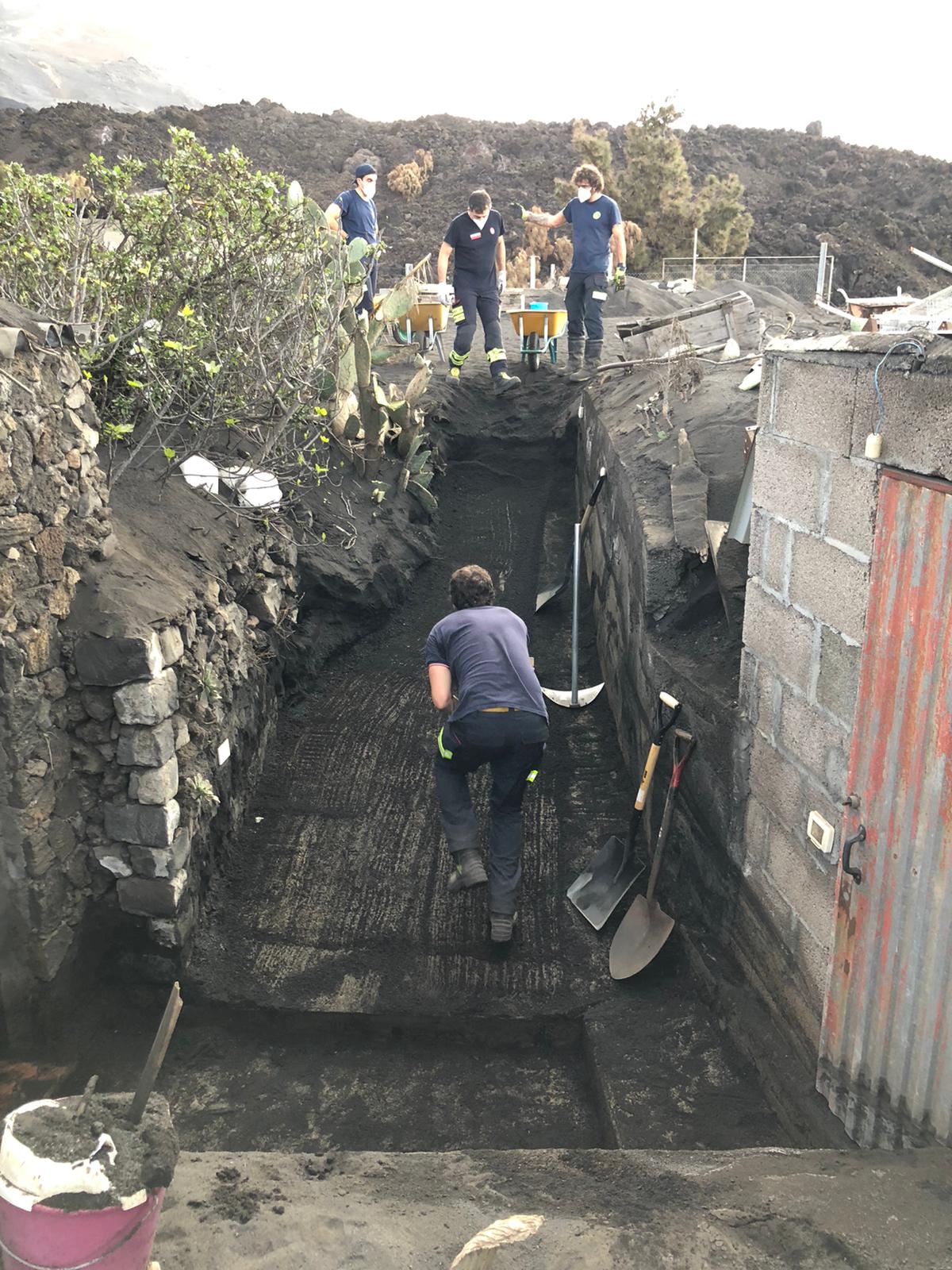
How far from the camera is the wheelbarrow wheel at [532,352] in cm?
1059

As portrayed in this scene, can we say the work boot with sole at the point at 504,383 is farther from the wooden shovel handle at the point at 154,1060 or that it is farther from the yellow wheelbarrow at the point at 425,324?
the wooden shovel handle at the point at 154,1060

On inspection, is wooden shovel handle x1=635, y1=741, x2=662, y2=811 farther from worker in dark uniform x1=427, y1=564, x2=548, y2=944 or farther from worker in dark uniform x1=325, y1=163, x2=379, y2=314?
worker in dark uniform x1=325, y1=163, x2=379, y2=314

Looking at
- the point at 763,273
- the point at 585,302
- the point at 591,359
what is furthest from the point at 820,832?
the point at 763,273

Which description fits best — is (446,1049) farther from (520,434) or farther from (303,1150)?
(520,434)

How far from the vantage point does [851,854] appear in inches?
119

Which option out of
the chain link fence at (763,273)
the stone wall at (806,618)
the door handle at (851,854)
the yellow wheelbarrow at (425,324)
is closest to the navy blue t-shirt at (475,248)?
the yellow wheelbarrow at (425,324)

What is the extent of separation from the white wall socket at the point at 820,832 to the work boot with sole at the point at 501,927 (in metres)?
1.73

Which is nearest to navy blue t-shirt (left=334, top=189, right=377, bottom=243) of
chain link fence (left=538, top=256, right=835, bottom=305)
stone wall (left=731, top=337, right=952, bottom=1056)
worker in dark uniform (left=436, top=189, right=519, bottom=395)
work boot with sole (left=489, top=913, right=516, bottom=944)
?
worker in dark uniform (left=436, top=189, right=519, bottom=395)

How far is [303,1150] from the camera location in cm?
375

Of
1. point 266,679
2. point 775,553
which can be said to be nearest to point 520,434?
point 266,679

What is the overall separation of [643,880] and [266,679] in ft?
8.33

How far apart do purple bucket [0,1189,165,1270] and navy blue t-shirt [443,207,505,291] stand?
8896 mm

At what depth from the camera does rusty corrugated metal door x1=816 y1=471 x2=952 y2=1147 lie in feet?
8.41

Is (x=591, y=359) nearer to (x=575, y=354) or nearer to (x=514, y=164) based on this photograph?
(x=575, y=354)
